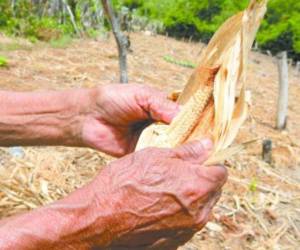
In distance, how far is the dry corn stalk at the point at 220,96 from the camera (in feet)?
5.78

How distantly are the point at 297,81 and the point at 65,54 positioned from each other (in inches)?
169

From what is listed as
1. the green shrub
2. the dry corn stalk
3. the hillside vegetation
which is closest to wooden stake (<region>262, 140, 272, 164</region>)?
the dry corn stalk

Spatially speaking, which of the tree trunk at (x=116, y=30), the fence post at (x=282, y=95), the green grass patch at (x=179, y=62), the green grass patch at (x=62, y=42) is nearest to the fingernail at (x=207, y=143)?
the tree trunk at (x=116, y=30)

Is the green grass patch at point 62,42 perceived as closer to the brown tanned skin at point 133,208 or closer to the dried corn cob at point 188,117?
the dried corn cob at point 188,117

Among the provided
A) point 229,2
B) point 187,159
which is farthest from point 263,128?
point 229,2

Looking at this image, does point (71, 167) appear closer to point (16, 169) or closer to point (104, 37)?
point (16, 169)

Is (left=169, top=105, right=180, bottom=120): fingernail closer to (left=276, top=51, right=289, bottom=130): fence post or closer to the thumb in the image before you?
the thumb

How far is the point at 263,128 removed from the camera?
4855 millimetres

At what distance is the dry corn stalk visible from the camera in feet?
5.78

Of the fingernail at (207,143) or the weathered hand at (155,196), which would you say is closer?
the weathered hand at (155,196)

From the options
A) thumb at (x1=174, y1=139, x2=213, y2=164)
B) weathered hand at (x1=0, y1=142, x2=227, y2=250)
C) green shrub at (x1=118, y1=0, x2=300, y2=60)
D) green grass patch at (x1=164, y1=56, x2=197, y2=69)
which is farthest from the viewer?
green shrub at (x1=118, y1=0, x2=300, y2=60)

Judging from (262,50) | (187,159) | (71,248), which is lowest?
(262,50)

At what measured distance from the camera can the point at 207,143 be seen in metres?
1.64

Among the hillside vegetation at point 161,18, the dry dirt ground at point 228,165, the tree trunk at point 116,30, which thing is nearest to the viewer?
the dry dirt ground at point 228,165
